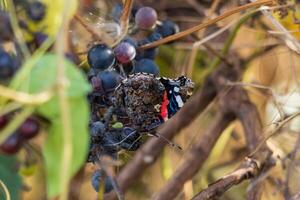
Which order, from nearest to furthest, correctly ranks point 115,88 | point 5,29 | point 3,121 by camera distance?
1. point 3,121
2. point 5,29
3. point 115,88

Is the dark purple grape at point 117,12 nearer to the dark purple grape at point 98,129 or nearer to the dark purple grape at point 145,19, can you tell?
the dark purple grape at point 145,19

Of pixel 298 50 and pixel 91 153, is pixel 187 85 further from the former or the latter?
pixel 298 50

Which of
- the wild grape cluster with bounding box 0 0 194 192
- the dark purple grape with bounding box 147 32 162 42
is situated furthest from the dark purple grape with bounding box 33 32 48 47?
the dark purple grape with bounding box 147 32 162 42

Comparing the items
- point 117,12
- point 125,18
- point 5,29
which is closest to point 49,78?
point 5,29

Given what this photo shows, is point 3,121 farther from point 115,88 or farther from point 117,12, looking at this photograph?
point 117,12

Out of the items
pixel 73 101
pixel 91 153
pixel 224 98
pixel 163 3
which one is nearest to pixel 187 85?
pixel 91 153

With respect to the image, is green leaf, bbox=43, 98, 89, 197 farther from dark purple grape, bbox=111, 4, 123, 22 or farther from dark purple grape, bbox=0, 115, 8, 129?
dark purple grape, bbox=111, 4, 123, 22
